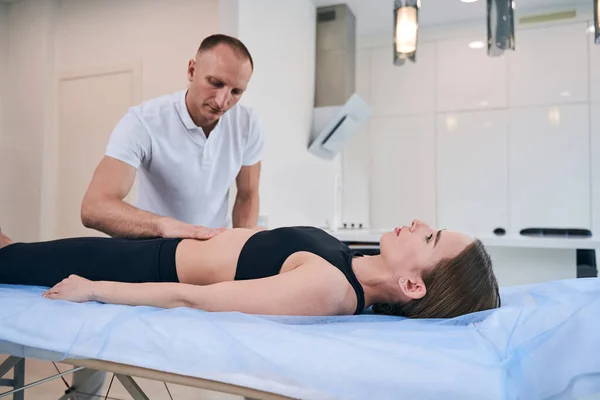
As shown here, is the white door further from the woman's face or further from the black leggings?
the woman's face

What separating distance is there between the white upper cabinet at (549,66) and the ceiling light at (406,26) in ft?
7.17

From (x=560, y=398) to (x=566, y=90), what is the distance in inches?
149

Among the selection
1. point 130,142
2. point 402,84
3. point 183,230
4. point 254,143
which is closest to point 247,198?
point 254,143

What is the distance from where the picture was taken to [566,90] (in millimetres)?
3947

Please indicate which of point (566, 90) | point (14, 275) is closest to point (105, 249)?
point (14, 275)

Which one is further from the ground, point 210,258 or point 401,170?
point 401,170

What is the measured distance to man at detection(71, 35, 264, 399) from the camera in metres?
1.48

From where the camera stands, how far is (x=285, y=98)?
3471 millimetres

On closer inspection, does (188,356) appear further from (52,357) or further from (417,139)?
(417,139)

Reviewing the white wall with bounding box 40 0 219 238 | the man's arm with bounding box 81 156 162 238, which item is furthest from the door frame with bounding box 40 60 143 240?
the man's arm with bounding box 81 156 162 238

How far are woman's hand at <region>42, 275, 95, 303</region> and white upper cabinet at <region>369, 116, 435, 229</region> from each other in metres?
3.56

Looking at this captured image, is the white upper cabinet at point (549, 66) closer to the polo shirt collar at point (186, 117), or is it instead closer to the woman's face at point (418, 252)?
the polo shirt collar at point (186, 117)

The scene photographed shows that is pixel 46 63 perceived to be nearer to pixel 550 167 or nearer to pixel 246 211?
pixel 246 211

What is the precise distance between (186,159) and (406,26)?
1.14 meters
